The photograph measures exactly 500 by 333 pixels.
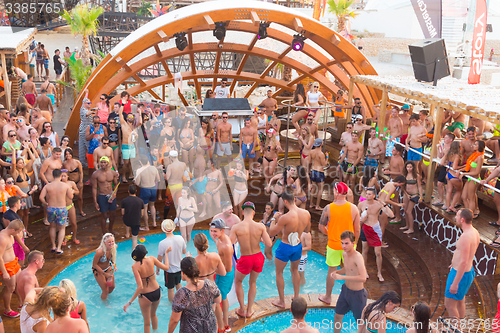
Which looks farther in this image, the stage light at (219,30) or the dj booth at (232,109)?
the dj booth at (232,109)

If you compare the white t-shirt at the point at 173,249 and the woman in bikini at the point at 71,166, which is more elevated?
the woman in bikini at the point at 71,166

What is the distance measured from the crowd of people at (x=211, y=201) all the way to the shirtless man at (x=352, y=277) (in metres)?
0.01

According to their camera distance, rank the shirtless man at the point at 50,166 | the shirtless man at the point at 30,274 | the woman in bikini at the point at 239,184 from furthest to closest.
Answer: the woman in bikini at the point at 239,184 < the shirtless man at the point at 50,166 < the shirtless man at the point at 30,274

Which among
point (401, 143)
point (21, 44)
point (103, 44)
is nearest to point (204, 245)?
point (401, 143)

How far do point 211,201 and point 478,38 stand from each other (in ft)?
24.9

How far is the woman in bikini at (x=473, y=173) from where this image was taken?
718cm

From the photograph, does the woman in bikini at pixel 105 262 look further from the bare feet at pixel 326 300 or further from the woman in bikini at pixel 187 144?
the woman in bikini at pixel 187 144

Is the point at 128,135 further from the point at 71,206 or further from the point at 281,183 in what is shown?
the point at 281,183

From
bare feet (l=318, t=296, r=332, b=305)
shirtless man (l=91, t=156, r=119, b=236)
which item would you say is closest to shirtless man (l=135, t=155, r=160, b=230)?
shirtless man (l=91, t=156, r=119, b=236)

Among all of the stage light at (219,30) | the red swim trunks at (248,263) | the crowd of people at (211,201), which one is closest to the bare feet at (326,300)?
the crowd of people at (211,201)

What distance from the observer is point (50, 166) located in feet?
25.3

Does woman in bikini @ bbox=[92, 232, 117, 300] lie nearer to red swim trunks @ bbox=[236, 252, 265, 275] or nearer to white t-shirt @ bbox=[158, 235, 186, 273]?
white t-shirt @ bbox=[158, 235, 186, 273]

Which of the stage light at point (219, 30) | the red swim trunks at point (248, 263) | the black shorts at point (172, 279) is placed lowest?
the black shorts at point (172, 279)

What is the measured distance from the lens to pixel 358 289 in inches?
190
